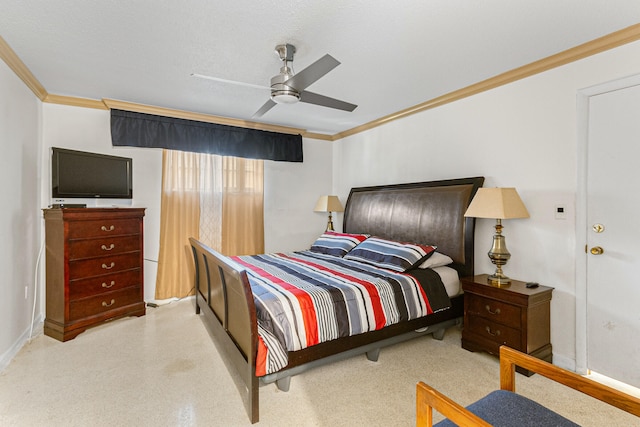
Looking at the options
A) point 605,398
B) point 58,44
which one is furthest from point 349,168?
point 605,398

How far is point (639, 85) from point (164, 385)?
3958 millimetres

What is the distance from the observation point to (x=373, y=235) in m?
4.18

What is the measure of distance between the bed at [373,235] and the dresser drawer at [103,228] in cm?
76

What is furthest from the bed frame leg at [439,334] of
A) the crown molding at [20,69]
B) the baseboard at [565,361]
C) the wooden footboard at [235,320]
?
the crown molding at [20,69]

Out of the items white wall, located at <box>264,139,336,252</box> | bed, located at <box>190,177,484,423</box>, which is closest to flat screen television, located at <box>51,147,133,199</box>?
bed, located at <box>190,177,484,423</box>

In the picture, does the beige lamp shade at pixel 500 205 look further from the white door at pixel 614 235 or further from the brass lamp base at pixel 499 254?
the white door at pixel 614 235

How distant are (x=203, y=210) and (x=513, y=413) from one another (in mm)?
3942

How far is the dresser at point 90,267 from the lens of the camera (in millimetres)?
3004

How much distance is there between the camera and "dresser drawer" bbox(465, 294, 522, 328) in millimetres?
2457

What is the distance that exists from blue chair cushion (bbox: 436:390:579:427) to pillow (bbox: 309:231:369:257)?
2.46 m

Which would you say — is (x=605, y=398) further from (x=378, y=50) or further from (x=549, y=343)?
(x=378, y=50)

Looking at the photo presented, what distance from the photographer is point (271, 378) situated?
2045 millimetres

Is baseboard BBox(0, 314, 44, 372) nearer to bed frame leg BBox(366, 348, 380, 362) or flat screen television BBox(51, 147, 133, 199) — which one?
flat screen television BBox(51, 147, 133, 199)

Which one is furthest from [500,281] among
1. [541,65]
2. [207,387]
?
[207,387]
